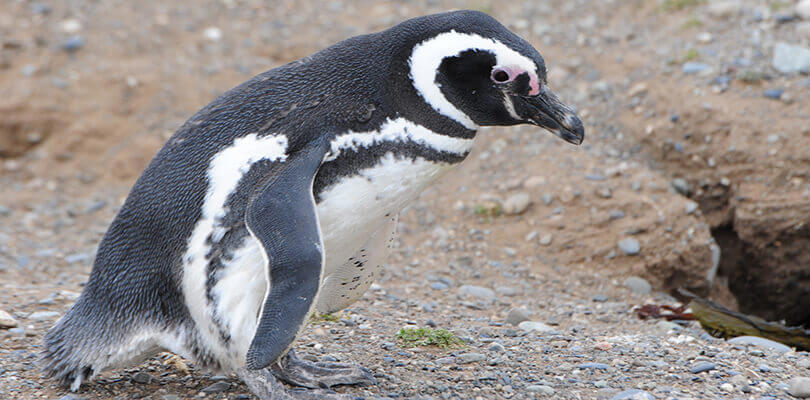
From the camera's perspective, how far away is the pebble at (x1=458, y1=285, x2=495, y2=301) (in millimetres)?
3576

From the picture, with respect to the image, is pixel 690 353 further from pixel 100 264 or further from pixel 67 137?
pixel 67 137

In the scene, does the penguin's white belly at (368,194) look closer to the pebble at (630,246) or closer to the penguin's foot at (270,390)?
the penguin's foot at (270,390)

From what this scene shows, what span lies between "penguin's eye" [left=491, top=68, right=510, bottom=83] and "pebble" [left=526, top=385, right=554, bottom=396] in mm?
888

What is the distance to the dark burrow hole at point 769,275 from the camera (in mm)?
4258

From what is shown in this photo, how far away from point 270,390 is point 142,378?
20.0 inches

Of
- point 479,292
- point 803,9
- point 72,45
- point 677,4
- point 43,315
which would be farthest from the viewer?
point 72,45

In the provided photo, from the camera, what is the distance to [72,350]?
2350mm

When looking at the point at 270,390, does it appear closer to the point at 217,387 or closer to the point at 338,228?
the point at 217,387

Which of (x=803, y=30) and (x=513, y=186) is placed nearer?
(x=513, y=186)

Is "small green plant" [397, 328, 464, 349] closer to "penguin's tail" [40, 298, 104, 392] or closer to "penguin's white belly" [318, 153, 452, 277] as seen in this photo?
"penguin's white belly" [318, 153, 452, 277]

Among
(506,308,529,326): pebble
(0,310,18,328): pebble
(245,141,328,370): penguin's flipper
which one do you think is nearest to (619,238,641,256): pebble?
(506,308,529,326): pebble

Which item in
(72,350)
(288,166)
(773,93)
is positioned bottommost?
(72,350)

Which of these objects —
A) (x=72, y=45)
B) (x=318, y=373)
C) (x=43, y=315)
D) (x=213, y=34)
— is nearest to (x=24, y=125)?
(x=72, y=45)

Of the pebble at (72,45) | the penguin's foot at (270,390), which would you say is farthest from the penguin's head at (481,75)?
the pebble at (72,45)
